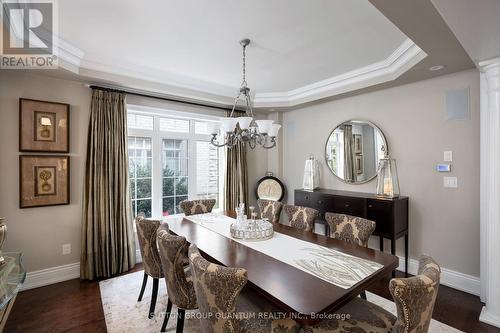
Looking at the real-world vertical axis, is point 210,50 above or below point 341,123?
above

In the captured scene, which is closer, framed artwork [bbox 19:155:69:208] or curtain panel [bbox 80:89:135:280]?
framed artwork [bbox 19:155:69:208]

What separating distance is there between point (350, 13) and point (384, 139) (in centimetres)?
191

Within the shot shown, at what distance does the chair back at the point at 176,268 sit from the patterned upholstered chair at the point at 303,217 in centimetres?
138

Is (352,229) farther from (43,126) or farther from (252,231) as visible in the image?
(43,126)

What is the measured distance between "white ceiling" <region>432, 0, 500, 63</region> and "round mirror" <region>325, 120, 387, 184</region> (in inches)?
61.5

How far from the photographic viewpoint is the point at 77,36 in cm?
247

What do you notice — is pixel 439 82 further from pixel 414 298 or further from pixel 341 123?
pixel 414 298

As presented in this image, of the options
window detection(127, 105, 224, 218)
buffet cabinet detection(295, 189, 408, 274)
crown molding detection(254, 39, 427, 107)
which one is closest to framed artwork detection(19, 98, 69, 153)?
window detection(127, 105, 224, 218)

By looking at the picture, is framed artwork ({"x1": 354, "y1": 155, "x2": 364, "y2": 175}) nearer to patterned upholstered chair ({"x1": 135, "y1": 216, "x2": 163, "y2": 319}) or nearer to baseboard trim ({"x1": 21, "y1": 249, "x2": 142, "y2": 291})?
patterned upholstered chair ({"x1": 135, "y1": 216, "x2": 163, "y2": 319})

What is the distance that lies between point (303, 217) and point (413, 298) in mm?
1640

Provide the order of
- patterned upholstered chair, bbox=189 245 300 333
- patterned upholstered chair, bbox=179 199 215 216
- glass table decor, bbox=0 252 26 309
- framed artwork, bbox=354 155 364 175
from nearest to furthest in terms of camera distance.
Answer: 1. patterned upholstered chair, bbox=189 245 300 333
2. glass table decor, bbox=0 252 26 309
3. patterned upholstered chair, bbox=179 199 215 216
4. framed artwork, bbox=354 155 364 175

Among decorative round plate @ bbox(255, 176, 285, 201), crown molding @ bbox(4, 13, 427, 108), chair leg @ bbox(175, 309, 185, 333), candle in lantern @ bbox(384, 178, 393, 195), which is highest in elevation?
crown molding @ bbox(4, 13, 427, 108)

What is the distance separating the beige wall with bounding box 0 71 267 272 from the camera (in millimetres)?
2758

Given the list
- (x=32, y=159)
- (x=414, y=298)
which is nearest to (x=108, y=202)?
(x=32, y=159)
